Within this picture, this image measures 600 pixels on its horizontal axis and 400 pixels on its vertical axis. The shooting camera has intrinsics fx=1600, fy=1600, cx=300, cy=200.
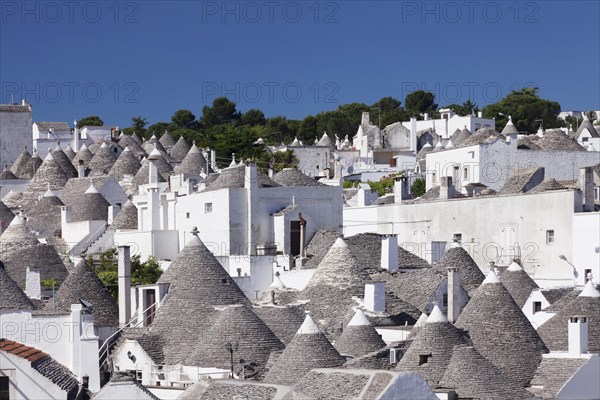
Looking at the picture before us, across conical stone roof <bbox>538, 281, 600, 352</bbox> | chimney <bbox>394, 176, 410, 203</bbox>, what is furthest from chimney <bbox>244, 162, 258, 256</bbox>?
conical stone roof <bbox>538, 281, 600, 352</bbox>

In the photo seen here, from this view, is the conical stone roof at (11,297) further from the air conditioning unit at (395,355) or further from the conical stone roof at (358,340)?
the air conditioning unit at (395,355)

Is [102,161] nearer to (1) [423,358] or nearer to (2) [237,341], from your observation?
(2) [237,341]

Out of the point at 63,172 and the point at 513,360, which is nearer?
the point at 513,360

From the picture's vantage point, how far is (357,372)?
87.8 feet

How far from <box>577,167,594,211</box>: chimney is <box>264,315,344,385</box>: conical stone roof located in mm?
23817

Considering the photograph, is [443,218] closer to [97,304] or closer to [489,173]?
[489,173]

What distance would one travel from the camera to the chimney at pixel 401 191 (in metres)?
62.3

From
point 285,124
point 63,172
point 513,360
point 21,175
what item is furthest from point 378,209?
point 285,124

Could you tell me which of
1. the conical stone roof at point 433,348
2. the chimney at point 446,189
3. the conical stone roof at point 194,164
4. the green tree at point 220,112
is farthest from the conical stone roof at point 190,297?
the green tree at point 220,112

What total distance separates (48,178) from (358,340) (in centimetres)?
3827

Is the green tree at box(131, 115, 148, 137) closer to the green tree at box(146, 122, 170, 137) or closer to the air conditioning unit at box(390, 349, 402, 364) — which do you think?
the green tree at box(146, 122, 170, 137)

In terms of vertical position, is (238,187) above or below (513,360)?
above

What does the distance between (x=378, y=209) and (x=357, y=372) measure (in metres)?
34.8

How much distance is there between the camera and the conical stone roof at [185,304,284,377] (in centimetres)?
3253
